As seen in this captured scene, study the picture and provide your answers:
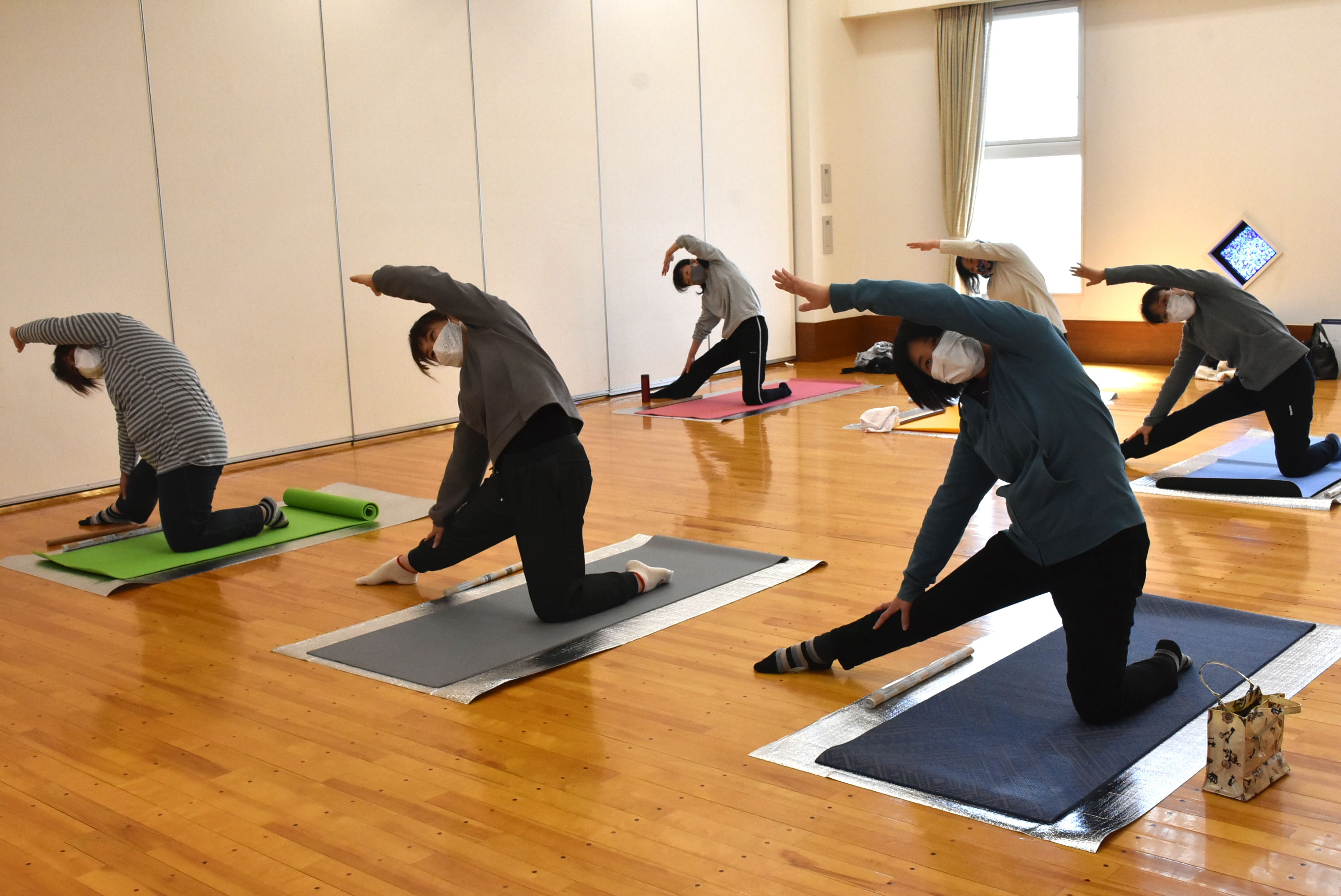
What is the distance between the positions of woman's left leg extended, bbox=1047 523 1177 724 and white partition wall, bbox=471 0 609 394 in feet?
17.6

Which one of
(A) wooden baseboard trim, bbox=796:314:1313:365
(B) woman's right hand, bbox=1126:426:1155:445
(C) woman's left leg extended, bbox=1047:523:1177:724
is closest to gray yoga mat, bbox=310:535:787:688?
(C) woman's left leg extended, bbox=1047:523:1177:724

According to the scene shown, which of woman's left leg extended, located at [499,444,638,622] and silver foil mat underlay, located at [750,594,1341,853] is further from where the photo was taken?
woman's left leg extended, located at [499,444,638,622]

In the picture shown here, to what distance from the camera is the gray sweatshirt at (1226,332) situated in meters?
4.40

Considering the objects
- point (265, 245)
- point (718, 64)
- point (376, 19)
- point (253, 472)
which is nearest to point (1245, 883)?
point (253, 472)

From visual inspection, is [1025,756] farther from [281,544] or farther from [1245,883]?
[281,544]

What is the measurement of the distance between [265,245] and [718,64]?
12.9ft

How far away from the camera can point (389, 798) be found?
236 cm

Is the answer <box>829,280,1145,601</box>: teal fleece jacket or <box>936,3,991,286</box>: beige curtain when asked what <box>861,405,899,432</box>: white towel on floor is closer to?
<box>936,3,991,286</box>: beige curtain

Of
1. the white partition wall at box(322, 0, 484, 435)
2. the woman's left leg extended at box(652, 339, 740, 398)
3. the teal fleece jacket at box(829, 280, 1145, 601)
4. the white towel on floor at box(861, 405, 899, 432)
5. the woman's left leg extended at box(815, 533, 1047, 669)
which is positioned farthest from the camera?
the woman's left leg extended at box(652, 339, 740, 398)

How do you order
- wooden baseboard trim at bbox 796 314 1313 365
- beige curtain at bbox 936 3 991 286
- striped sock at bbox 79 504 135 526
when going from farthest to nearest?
beige curtain at bbox 936 3 991 286 → wooden baseboard trim at bbox 796 314 1313 365 → striped sock at bbox 79 504 135 526

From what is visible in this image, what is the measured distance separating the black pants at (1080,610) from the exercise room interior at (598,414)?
58mm

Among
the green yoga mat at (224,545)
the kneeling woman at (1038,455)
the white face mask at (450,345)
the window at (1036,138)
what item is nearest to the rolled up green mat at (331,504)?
the green yoga mat at (224,545)

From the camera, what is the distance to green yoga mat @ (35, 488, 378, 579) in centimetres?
416

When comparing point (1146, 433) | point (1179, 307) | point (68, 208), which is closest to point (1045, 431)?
point (1179, 307)
